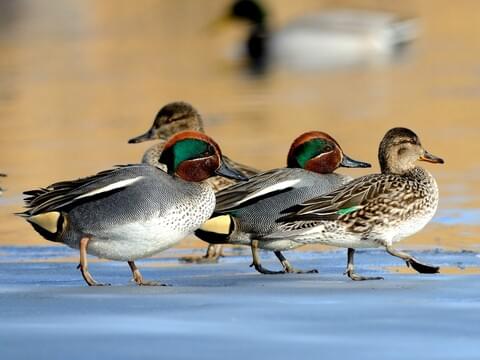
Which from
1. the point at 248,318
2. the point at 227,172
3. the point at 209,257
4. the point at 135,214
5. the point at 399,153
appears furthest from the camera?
the point at 209,257

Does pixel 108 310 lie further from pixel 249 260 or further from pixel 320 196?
pixel 249 260

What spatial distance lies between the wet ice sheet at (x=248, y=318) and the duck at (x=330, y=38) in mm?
19645

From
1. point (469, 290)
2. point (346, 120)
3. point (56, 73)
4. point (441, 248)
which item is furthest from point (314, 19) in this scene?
point (469, 290)

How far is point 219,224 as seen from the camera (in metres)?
6.70

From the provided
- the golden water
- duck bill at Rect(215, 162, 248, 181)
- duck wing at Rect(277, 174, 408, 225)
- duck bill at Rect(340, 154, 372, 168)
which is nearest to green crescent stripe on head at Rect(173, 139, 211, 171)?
duck bill at Rect(215, 162, 248, 181)

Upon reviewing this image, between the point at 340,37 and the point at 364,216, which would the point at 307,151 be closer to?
the point at 364,216

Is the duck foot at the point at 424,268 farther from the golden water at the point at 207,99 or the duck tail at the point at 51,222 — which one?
the duck tail at the point at 51,222

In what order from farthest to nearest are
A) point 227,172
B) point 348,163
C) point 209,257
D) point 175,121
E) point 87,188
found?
point 175,121
point 209,257
point 348,163
point 227,172
point 87,188

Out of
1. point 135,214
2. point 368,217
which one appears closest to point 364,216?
point 368,217

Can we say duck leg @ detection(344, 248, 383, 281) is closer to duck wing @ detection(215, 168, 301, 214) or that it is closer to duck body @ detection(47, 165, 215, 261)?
duck wing @ detection(215, 168, 301, 214)

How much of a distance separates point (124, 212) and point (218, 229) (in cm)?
84

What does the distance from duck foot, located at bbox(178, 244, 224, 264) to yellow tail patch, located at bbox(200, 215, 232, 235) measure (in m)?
0.69

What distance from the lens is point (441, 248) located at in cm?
748

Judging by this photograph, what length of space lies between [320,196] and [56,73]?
49.9 ft
